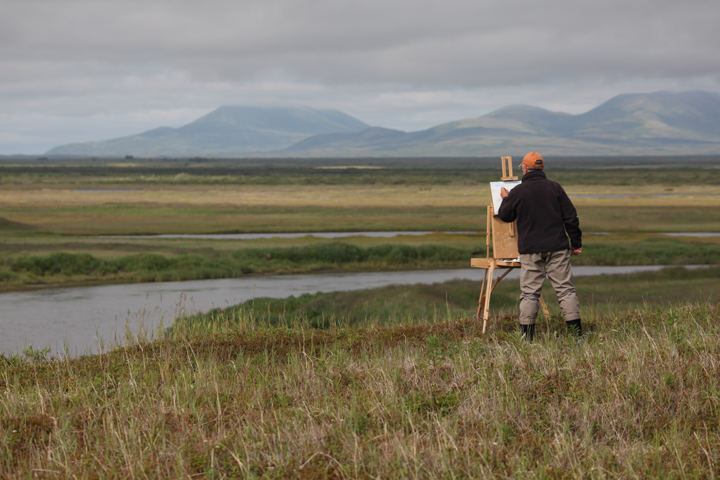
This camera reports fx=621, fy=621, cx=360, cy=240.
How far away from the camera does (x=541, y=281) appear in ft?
23.6

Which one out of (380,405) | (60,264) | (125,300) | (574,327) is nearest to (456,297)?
(125,300)

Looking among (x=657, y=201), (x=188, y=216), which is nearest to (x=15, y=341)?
(x=188, y=216)

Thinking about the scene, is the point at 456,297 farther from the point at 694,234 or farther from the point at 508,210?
the point at 694,234

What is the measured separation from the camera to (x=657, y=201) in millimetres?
65312

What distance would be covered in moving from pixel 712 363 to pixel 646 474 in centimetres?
233

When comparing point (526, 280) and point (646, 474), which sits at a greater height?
point (526, 280)

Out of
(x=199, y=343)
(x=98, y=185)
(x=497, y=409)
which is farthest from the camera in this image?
(x=98, y=185)

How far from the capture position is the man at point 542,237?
7.09 metres

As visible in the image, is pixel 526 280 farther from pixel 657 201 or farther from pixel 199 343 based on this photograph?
pixel 657 201

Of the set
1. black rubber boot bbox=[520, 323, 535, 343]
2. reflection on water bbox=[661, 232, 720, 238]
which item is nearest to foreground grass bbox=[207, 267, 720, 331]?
black rubber boot bbox=[520, 323, 535, 343]

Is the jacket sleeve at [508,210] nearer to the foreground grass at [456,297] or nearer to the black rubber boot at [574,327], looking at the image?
the black rubber boot at [574,327]

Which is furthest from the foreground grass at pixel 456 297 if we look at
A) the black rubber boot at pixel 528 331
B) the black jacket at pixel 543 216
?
the black jacket at pixel 543 216

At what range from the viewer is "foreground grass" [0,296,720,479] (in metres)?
4.10

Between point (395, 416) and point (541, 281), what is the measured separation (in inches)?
121
